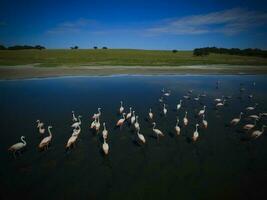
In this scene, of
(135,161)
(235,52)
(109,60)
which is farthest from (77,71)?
(235,52)

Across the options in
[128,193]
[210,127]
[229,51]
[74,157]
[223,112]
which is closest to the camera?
[128,193]

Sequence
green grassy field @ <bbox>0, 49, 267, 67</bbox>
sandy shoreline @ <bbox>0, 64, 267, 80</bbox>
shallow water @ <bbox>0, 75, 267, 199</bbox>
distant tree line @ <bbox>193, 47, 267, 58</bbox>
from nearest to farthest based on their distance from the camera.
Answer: shallow water @ <bbox>0, 75, 267, 199</bbox> → sandy shoreline @ <bbox>0, 64, 267, 80</bbox> → green grassy field @ <bbox>0, 49, 267, 67</bbox> → distant tree line @ <bbox>193, 47, 267, 58</bbox>

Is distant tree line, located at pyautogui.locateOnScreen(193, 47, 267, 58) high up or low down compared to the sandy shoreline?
up

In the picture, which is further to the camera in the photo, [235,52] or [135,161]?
[235,52]

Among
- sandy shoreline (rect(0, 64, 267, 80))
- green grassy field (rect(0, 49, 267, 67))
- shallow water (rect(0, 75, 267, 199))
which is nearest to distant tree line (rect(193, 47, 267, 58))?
green grassy field (rect(0, 49, 267, 67))

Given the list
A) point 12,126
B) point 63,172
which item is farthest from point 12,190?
point 12,126

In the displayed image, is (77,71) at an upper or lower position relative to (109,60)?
lower

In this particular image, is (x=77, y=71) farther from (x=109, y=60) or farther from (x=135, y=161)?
(x=135, y=161)

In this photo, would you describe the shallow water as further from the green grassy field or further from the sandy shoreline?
the green grassy field

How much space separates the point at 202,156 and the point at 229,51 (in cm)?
10484

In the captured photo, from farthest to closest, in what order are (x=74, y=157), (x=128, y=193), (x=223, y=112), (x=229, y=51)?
(x=229, y=51)
(x=223, y=112)
(x=74, y=157)
(x=128, y=193)

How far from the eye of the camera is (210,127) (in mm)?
15492

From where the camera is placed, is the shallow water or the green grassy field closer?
the shallow water

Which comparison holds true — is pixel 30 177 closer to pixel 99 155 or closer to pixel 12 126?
pixel 99 155
